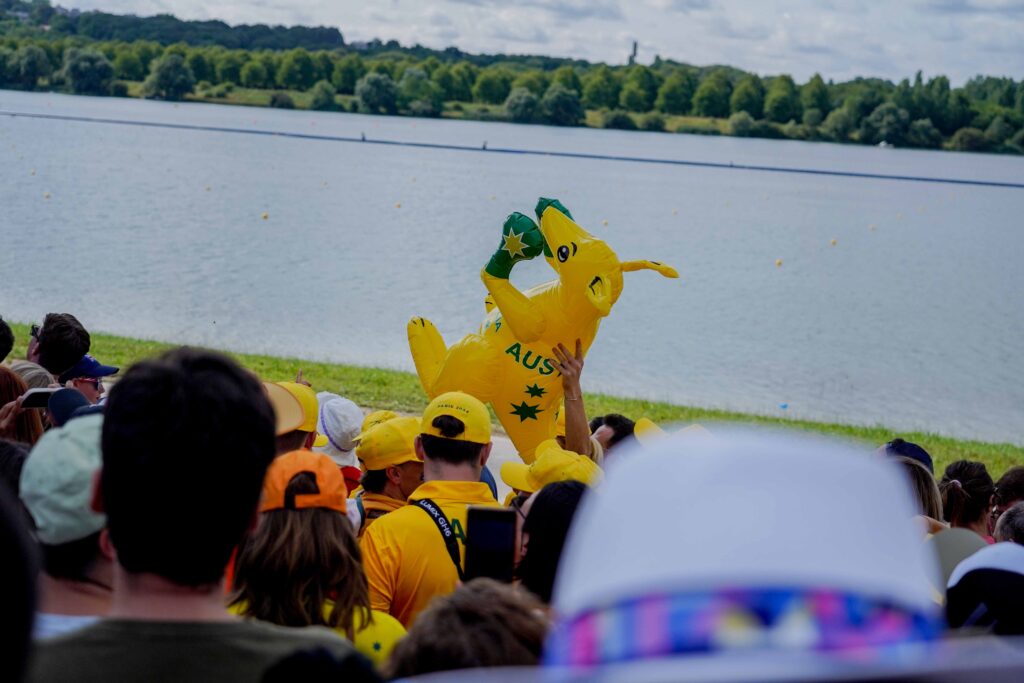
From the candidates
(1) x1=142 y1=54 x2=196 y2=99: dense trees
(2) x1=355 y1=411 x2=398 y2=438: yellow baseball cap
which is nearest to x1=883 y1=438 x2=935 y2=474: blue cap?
(2) x1=355 y1=411 x2=398 y2=438: yellow baseball cap

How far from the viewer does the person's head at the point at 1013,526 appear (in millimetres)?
4020

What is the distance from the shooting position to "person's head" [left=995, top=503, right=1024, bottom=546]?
402 centimetres

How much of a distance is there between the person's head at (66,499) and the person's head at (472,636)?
0.72 metres

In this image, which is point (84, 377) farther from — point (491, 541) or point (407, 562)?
point (491, 541)

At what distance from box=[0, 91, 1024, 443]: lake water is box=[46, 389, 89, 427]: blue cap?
10481mm

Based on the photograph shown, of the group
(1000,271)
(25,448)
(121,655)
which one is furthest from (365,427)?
(1000,271)

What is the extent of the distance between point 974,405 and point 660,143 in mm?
69374

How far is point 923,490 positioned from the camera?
456 cm

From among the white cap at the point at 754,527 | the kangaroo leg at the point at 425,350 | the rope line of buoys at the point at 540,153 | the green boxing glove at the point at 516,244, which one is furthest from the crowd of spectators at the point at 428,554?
the rope line of buoys at the point at 540,153

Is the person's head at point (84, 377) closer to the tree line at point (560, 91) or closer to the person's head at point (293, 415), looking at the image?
the person's head at point (293, 415)

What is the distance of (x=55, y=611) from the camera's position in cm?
226

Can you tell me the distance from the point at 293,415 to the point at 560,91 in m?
87.2

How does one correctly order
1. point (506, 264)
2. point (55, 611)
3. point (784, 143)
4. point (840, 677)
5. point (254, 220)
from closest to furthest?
point (840, 677)
point (55, 611)
point (506, 264)
point (254, 220)
point (784, 143)

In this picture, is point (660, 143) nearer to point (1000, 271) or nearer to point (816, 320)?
point (1000, 271)
